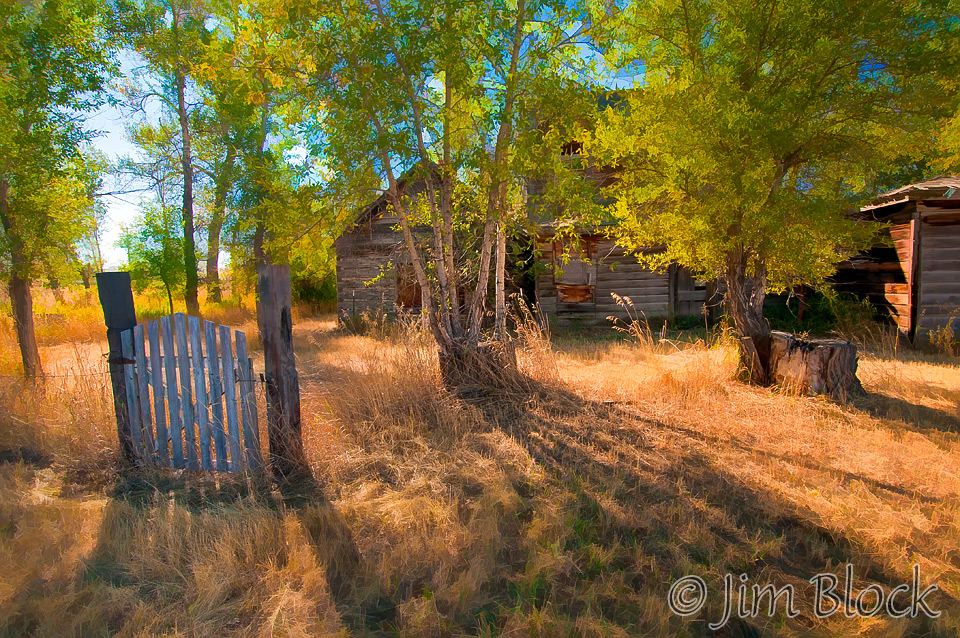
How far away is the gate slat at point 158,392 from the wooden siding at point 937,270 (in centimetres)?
1345

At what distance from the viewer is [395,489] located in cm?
388

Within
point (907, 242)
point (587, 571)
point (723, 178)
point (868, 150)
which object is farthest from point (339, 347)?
point (907, 242)

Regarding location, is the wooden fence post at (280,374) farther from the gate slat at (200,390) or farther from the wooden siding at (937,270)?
the wooden siding at (937,270)

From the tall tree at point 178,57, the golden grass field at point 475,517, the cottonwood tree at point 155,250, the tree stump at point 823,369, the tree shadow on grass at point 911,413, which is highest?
the tall tree at point 178,57

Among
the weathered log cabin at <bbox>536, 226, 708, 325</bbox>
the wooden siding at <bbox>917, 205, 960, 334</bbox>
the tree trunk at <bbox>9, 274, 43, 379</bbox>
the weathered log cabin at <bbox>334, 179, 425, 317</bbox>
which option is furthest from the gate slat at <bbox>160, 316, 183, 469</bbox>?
the wooden siding at <bbox>917, 205, 960, 334</bbox>

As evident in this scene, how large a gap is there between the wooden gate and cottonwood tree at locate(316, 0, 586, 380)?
7.64ft

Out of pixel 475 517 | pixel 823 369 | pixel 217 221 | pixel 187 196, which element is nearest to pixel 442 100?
pixel 475 517

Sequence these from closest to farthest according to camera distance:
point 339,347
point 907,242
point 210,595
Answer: point 210,595, point 907,242, point 339,347

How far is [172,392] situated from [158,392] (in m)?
0.15

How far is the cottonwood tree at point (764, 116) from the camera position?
18.2ft

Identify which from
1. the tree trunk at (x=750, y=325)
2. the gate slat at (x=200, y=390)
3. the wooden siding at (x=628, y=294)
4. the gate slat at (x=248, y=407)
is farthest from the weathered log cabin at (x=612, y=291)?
the gate slat at (x=200, y=390)

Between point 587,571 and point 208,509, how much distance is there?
2.74 m

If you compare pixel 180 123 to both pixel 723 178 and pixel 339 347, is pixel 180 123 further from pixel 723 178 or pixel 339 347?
pixel 723 178

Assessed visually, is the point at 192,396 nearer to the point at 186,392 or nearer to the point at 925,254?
the point at 186,392
